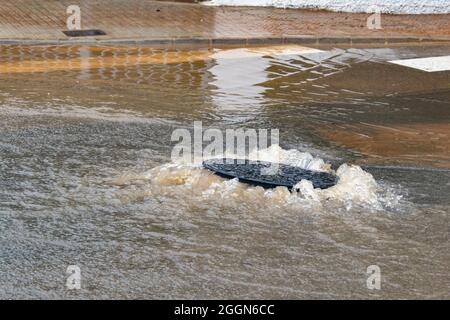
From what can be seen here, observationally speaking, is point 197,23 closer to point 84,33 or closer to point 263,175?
point 84,33

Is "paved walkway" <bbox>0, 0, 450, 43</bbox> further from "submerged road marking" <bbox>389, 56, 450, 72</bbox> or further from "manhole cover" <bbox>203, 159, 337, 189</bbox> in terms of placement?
"manhole cover" <bbox>203, 159, 337, 189</bbox>

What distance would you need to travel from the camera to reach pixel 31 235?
662 cm

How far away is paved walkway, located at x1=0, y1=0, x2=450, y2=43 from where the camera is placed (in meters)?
14.6

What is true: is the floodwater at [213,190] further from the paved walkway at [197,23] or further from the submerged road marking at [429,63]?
the paved walkway at [197,23]

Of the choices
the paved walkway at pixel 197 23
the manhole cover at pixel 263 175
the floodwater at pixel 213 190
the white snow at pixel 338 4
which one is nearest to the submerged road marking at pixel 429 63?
the floodwater at pixel 213 190

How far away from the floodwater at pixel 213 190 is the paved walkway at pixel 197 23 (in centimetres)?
214

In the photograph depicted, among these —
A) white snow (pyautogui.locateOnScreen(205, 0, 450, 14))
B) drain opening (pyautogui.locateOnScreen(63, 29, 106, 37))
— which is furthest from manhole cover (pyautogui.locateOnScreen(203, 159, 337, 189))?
white snow (pyautogui.locateOnScreen(205, 0, 450, 14))

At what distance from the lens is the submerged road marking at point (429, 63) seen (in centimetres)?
1327

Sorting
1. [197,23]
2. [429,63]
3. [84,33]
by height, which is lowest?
[429,63]

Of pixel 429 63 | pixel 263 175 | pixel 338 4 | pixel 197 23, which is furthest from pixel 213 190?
pixel 338 4

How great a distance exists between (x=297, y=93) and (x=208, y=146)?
275cm

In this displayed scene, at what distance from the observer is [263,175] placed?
788 centimetres

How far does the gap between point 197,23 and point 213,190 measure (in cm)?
858
